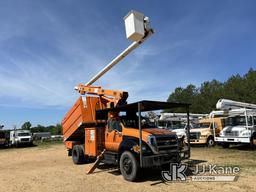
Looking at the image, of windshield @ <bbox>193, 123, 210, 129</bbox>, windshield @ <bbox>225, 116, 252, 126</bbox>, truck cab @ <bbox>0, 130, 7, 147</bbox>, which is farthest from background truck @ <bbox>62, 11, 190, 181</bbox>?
truck cab @ <bbox>0, 130, 7, 147</bbox>

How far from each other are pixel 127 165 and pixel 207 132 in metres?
13.1

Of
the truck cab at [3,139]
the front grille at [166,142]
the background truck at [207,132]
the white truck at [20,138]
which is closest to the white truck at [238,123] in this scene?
the background truck at [207,132]

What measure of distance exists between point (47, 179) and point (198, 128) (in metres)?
14.8

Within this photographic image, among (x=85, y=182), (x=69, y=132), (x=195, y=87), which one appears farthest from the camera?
(x=195, y=87)

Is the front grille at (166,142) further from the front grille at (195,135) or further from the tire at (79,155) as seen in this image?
the front grille at (195,135)

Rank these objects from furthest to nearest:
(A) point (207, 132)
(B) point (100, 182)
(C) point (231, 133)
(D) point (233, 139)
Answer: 1. (A) point (207, 132)
2. (C) point (231, 133)
3. (D) point (233, 139)
4. (B) point (100, 182)

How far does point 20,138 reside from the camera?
31047 mm

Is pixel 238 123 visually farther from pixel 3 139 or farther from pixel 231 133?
pixel 3 139

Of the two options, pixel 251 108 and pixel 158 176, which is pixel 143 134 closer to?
pixel 158 176

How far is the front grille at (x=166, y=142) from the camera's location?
30.4ft

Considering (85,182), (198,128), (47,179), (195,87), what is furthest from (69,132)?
(195,87)

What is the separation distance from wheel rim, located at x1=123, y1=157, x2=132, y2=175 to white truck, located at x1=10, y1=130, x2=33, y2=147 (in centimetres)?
2455

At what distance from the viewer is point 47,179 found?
1003 cm

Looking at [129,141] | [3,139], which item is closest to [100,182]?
[129,141]
